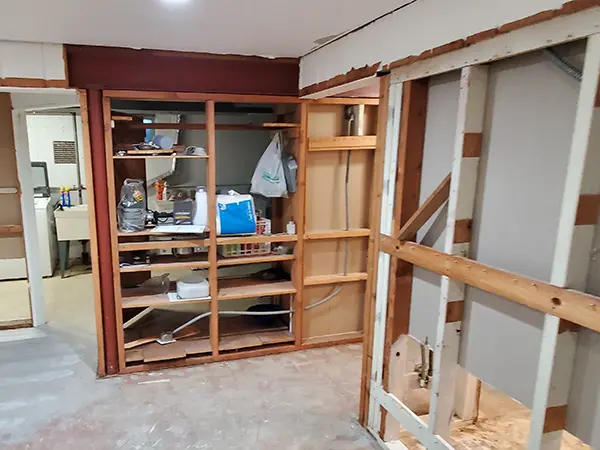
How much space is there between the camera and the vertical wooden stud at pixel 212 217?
3031 millimetres

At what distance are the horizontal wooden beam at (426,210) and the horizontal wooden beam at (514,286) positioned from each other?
63mm

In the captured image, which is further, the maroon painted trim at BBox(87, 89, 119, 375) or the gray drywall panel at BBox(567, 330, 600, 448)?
the maroon painted trim at BBox(87, 89, 119, 375)

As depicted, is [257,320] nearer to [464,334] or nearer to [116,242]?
[116,242]

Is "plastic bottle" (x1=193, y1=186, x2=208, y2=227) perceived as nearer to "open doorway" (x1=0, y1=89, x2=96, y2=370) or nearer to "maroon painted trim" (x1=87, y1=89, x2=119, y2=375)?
"maroon painted trim" (x1=87, y1=89, x2=119, y2=375)

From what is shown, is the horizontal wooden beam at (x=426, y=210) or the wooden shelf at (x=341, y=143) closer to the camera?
the horizontal wooden beam at (x=426, y=210)

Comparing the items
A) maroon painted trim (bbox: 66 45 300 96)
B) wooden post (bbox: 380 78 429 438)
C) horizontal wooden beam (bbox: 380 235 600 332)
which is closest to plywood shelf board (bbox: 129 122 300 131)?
maroon painted trim (bbox: 66 45 300 96)

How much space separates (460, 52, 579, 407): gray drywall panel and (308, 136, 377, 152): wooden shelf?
162cm

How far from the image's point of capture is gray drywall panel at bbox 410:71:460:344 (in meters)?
1.98

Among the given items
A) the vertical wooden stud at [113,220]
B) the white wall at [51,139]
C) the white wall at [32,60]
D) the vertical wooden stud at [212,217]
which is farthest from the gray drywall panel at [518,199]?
the white wall at [51,139]

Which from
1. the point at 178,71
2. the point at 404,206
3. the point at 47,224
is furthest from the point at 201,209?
the point at 47,224

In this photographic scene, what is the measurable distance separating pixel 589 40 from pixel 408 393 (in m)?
2.36

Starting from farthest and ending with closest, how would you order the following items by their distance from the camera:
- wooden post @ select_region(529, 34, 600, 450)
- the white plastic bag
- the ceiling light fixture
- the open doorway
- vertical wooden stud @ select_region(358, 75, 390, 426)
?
the open doorway
the white plastic bag
vertical wooden stud @ select_region(358, 75, 390, 426)
the ceiling light fixture
wooden post @ select_region(529, 34, 600, 450)

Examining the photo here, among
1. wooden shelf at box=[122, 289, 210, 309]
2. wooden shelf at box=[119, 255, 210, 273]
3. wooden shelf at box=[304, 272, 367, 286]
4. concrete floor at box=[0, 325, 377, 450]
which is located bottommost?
concrete floor at box=[0, 325, 377, 450]

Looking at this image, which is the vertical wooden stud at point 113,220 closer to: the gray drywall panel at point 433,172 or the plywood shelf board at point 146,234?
the plywood shelf board at point 146,234
